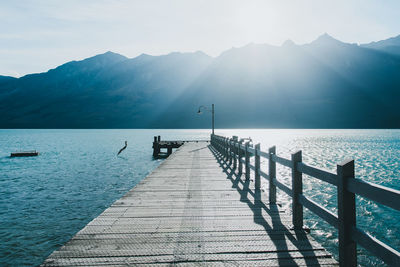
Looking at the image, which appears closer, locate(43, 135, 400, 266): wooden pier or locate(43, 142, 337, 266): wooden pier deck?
locate(43, 135, 400, 266): wooden pier

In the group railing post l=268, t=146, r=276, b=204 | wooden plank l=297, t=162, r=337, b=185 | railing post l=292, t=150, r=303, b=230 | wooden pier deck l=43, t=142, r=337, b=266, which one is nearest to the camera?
wooden plank l=297, t=162, r=337, b=185

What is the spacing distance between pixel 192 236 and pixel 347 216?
2.46 meters

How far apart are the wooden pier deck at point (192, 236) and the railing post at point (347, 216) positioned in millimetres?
379

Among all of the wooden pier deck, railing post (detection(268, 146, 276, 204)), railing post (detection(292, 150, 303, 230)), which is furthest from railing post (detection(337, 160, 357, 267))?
railing post (detection(268, 146, 276, 204))

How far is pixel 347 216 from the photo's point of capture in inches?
130

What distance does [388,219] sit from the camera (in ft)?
45.0

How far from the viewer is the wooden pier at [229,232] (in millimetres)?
3303

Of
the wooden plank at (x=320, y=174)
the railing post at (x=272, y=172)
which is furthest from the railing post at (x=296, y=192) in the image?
the railing post at (x=272, y=172)

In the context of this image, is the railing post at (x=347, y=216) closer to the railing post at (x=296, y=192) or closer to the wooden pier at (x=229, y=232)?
the wooden pier at (x=229, y=232)

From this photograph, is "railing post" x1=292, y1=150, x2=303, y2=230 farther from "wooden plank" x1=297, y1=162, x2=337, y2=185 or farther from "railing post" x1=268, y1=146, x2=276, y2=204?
"railing post" x1=268, y1=146, x2=276, y2=204

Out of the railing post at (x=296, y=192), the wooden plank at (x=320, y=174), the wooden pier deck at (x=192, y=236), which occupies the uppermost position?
the wooden plank at (x=320, y=174)

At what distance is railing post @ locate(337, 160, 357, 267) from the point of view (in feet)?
10.8

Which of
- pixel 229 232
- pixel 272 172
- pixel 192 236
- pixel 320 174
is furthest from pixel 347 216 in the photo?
pixel 272 172

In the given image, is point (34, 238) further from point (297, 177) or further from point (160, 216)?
point (297, 177)
